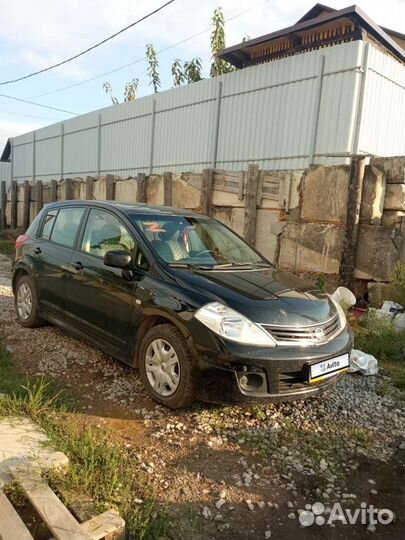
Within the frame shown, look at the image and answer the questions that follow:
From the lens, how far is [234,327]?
3105mm

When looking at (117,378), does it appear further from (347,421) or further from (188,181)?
(188,181)

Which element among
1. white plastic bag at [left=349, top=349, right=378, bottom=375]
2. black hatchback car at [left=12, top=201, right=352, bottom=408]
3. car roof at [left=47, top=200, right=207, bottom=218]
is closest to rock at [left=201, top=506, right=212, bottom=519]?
black hatchback car at [left=12, top=201, right=352, bottom=408]

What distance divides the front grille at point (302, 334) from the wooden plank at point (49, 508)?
167 cm

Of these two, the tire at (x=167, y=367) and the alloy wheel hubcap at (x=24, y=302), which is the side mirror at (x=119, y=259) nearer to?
the tire at (x=167, y=367)

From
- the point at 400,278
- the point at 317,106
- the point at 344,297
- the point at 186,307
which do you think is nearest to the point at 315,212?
the point at 344,297

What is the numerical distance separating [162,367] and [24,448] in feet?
3.64

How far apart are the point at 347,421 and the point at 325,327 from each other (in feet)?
2.65

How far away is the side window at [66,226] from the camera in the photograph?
4.76 meters

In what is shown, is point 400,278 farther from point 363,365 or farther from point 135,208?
point 135,208

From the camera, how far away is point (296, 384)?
3184 millimetres

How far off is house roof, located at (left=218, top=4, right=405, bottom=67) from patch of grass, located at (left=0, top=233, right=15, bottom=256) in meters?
8.64

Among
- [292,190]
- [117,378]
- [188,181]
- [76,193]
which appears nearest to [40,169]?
[76,193]

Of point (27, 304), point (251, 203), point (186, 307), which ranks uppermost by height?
point (251, 203)

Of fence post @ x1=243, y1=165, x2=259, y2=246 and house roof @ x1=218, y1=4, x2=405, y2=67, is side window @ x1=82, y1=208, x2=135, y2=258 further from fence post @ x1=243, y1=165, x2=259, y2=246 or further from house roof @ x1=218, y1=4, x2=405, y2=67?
house roof @ x1=218, y1=4, x2=405, y2=67
